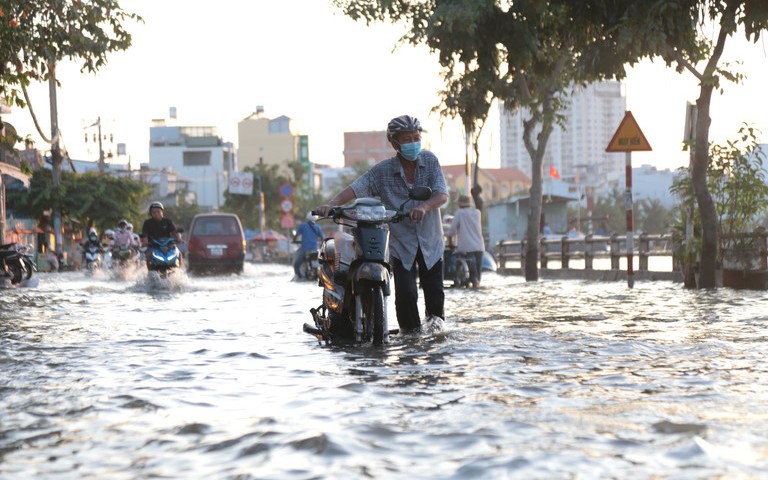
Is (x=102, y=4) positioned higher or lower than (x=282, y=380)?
higher

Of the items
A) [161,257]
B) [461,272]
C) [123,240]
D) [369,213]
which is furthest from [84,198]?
[369,213]

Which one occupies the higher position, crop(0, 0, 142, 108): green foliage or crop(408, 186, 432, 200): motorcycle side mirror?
crop(0, 0, 142, 108): green foliage

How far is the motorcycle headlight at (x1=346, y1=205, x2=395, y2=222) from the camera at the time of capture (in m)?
8.05

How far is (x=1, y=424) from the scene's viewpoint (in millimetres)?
5188

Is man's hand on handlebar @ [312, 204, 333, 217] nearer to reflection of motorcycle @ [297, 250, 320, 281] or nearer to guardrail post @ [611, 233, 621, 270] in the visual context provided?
reflection of motorcycle @ [297, 250, 320, 281]

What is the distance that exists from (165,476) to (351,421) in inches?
49.1

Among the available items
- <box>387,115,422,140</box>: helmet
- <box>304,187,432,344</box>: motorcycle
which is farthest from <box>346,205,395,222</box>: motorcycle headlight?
<box>387,115,422,140</box>: helmet

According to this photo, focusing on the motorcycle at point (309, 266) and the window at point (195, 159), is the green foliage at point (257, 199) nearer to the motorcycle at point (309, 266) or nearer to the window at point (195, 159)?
the window at point (195, 159)

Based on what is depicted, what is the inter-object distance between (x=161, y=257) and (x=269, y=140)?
14007cm

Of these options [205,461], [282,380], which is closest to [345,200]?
[282,380]

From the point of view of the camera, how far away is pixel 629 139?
60.2 feet

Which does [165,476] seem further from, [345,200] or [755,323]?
[755,323]

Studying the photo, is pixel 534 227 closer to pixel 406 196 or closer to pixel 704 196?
pixel 704 196

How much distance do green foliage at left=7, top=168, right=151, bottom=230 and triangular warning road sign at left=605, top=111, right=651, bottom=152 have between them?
1303 inches
